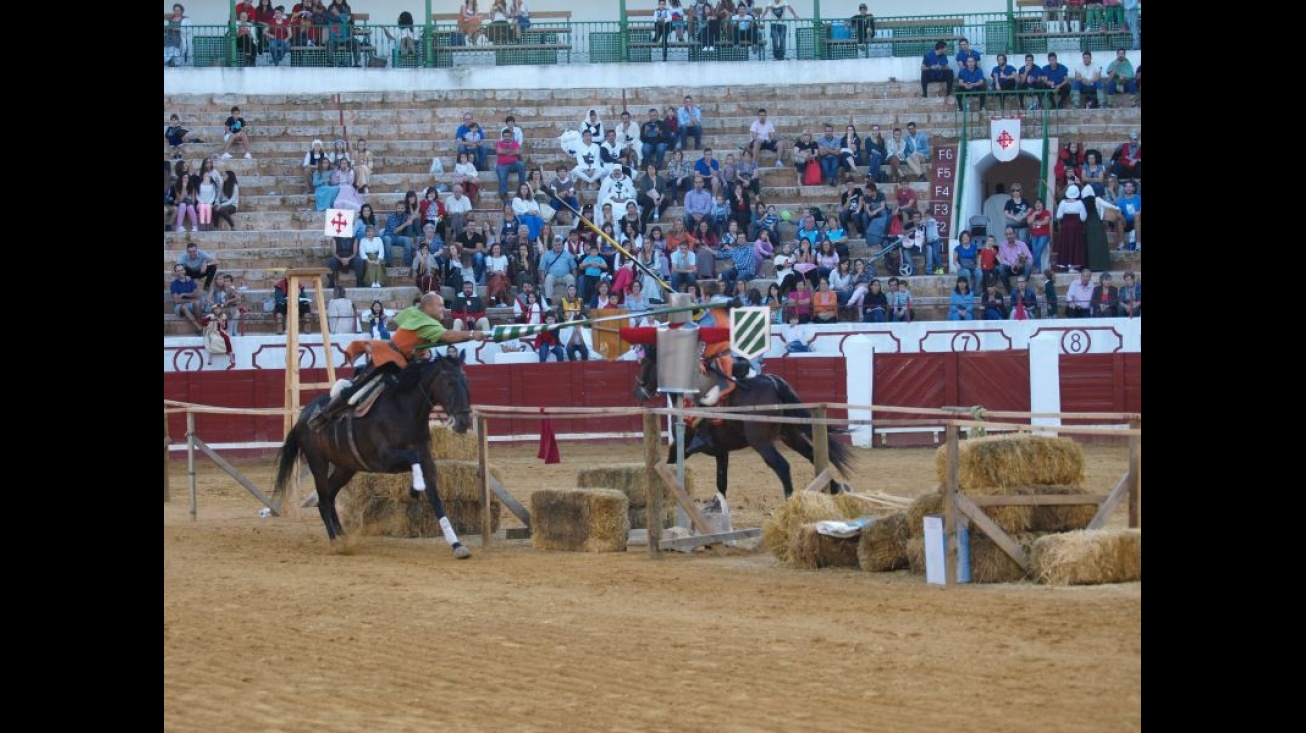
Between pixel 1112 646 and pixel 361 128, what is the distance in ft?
86.5

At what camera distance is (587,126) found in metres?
31.1

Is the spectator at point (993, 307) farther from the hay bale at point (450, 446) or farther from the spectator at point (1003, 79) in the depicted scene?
the hay bale at point (450, 446)

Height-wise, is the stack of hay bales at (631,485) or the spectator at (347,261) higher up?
the spectator at (347,261)

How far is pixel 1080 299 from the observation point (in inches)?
992

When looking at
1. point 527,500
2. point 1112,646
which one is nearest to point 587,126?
point 527,500

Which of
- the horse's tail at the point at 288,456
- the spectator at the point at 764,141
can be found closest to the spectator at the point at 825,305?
the spectator at the point at 764,141

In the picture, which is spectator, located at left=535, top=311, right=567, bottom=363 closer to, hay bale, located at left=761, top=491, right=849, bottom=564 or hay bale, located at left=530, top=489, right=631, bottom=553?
hay bale, located at left=530, top=489, right=631, bottom=553

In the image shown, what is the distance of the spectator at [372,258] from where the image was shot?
27000 millimetres

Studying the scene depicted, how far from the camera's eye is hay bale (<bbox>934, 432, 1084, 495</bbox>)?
1077 centimetres

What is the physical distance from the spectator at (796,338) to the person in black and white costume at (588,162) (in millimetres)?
6349

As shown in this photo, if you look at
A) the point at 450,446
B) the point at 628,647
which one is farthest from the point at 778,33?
the point at 628,647

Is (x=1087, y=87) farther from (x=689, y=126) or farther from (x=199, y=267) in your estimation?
(x=199, y=267)

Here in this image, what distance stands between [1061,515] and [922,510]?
2.81 feet
